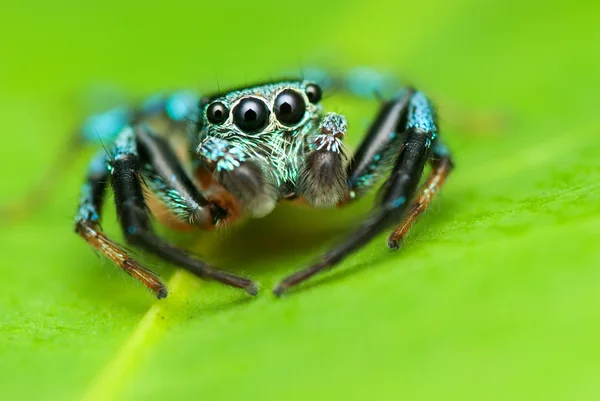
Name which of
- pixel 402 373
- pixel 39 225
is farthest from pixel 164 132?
pixel 402 373

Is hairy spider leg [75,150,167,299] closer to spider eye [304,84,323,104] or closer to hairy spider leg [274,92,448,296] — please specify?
hairy spider leg [274,92,448,296]

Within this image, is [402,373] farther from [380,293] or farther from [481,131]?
[481,131]

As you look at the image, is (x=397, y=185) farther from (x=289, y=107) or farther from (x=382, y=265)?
(x=289, y=107)

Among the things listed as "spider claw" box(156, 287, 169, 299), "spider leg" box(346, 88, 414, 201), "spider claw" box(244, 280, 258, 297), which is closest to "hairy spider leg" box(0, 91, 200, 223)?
"spider leg" box(346, 88, 414, 201)

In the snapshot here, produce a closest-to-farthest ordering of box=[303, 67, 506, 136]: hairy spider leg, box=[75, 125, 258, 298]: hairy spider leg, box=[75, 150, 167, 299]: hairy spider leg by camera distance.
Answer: box=[75, 125, 258, 298]: hairy spider leg < box=[75, 150, 167, 299]: hairy spider leg < box=[303, 67, 506, 136]: hairy spider leg

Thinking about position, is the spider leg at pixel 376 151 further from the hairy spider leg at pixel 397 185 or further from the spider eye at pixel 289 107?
the spider eye at pixel 289 107

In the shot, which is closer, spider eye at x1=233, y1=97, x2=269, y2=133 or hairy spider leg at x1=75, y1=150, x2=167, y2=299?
hairy spider leg at x1=75, y1=150, x2=167, y2=299

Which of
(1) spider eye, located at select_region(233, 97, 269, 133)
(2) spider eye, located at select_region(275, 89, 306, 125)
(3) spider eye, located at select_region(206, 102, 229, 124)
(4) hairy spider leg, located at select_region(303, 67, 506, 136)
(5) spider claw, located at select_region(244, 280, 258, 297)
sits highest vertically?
(4) hairy spider leg, located at select_region(303, 67, 506, 136)
